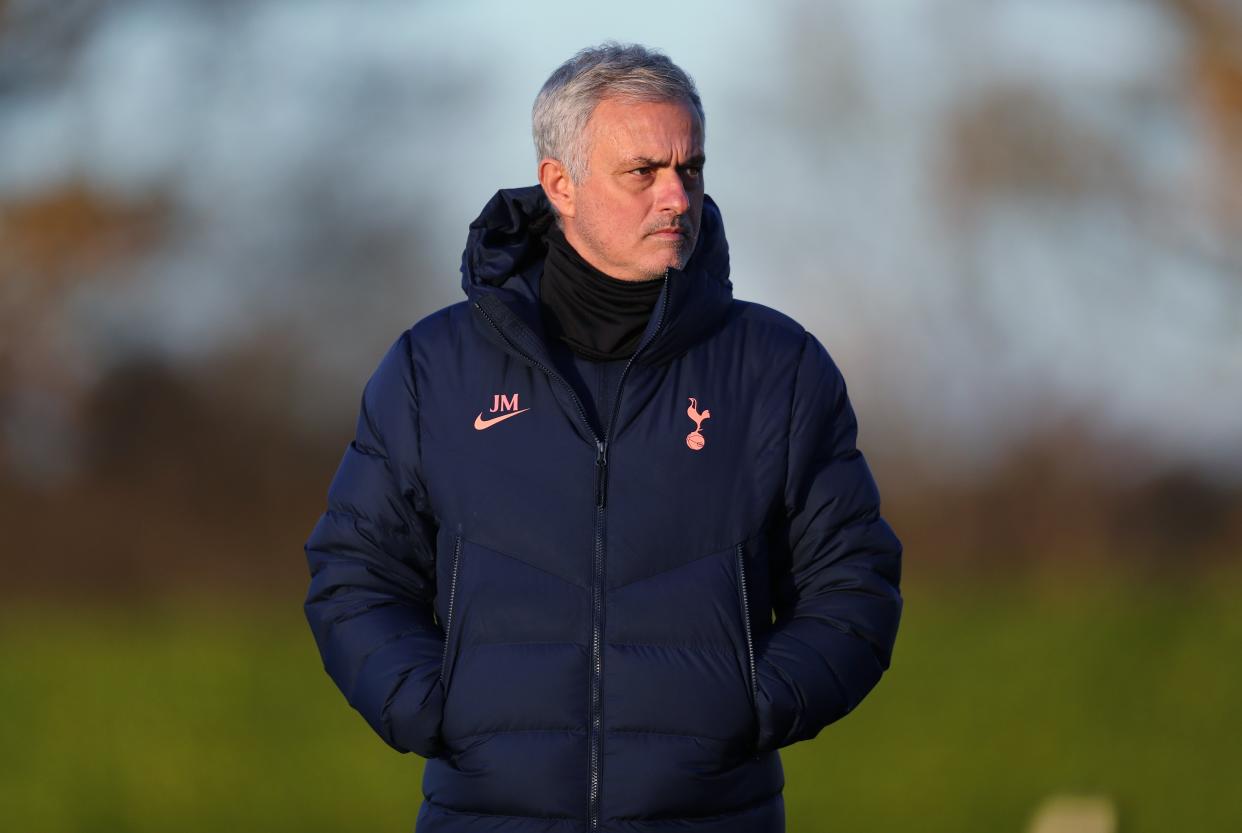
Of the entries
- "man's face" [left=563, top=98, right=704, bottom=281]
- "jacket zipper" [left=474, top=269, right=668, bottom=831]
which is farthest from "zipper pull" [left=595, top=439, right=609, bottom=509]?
"man's face" [left=563, top=98, right=704, bottom=281]

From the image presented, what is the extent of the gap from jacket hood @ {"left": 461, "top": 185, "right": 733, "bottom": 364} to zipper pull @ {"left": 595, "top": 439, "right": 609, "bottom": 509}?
130mm

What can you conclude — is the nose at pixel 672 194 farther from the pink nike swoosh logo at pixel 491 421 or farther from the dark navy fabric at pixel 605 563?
the pink nike swoosh logo at pixel 491 421

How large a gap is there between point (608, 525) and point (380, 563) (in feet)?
1.05

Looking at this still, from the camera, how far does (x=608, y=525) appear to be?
1.89 metres

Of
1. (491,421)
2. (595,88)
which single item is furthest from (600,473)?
(595,88)

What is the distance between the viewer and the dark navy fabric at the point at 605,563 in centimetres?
184

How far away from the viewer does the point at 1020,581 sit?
264 inches

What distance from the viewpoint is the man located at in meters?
1.85

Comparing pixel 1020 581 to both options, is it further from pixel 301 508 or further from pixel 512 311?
pixel 512 311

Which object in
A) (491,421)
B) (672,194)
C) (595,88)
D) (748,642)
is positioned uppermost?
(595,88)

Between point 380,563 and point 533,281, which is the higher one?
point 533,281

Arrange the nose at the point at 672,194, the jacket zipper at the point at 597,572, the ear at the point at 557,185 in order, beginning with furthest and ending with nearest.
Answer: the ear at the point at 557,185 < the nose at the point at 672,194 < the jacket zipper at the point at 597,572

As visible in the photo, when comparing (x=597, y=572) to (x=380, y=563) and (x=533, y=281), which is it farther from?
(x=533, y=281)

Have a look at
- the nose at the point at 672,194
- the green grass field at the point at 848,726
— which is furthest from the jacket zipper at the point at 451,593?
the green grass field at the point at 848,726
